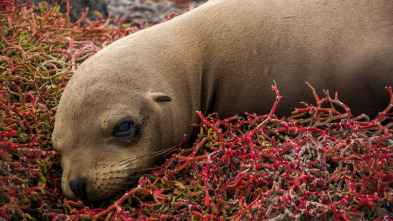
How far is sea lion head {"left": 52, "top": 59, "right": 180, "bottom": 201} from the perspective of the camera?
2.99m

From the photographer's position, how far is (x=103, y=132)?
3051mm

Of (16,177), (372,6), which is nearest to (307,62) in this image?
(372,6)

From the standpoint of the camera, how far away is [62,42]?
4.58 meters

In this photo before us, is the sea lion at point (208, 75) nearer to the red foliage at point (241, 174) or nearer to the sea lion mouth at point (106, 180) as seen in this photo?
the sea lion mouth at point (106, 180)

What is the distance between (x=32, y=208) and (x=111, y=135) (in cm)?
71

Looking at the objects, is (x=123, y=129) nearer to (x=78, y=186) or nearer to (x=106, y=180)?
(x=106, y=180)

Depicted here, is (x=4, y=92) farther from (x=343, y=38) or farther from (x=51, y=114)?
(x=343, y=38)

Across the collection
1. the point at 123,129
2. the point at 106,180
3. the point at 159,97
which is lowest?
the point at 106,180

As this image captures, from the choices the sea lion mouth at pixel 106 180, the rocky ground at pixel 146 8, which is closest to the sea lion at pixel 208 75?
the sea lion mouth at pixel 106 180

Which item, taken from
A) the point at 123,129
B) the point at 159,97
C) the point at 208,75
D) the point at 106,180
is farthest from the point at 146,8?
the point at 106,180

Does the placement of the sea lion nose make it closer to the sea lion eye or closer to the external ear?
the sea lion eye

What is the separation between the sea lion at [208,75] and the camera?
305 centimetres

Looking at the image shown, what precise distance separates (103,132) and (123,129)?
0.14 meters

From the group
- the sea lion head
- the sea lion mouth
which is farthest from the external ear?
the sea lion mouth
